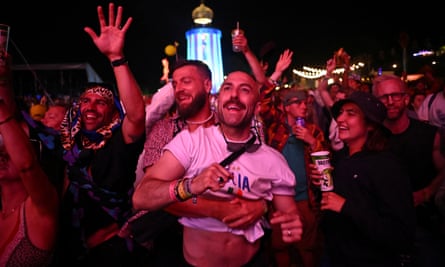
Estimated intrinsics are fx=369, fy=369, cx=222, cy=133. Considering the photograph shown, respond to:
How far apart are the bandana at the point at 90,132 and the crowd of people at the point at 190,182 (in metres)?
0.01

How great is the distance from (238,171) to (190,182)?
1.60 ft

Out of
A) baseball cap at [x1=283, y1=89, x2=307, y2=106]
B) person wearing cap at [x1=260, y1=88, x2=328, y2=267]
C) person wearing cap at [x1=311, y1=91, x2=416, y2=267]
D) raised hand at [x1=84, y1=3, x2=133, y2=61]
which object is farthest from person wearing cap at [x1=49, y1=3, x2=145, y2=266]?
baseball cap at [x1=283, y1=89, x2=307, y2=106]

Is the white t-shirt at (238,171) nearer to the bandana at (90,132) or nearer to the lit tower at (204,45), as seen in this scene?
the bandana at (90,132)

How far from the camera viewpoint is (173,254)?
341cm

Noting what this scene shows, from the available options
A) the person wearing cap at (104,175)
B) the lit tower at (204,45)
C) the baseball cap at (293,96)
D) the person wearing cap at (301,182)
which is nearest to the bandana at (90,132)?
the person wearing cap at (104,175)

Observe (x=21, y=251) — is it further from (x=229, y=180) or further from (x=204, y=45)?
(x=204, y=45)

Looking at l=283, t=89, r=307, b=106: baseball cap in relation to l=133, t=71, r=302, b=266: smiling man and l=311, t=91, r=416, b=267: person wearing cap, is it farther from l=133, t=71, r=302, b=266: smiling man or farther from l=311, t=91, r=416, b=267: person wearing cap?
l=133, t=71, r=302, b=266: smiling man

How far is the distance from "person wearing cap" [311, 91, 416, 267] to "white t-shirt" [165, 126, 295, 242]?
389 millimetres

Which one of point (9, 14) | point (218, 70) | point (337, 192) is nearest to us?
point (337, 192)

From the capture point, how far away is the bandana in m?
2.87

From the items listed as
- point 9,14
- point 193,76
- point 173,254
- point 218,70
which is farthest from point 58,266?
point 9,14

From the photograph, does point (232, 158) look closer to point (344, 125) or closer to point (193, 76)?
point (344, 125)

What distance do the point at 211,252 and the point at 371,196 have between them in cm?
123

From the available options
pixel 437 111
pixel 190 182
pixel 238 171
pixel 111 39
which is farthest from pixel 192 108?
pixel 437 111
